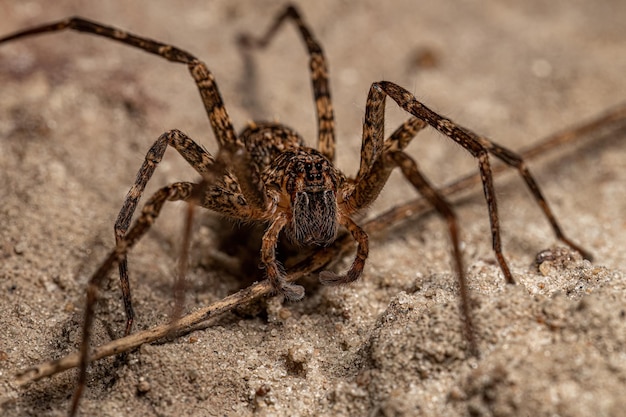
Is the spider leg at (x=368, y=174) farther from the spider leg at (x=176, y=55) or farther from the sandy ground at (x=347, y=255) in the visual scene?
the spider leg at (x=176, y=55)

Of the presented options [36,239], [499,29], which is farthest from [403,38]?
[36,239]

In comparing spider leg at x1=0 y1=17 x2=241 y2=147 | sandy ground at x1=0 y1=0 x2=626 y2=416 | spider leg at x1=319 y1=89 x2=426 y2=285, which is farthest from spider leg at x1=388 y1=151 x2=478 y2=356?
spider leg at x1=0 y1=17 x2=241 y2=147

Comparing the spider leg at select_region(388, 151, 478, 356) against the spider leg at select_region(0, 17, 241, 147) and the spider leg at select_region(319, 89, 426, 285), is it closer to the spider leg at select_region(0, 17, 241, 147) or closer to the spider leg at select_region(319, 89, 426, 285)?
the spider leg at select_region(319, 89, 426, 285)

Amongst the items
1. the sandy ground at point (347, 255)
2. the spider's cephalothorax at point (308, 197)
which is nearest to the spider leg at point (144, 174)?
the sandy ground at point (347, 255)

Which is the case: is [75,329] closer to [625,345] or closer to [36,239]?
[36,239]

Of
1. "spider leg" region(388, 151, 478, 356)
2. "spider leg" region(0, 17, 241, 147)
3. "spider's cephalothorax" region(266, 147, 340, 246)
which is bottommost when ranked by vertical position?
"spider leg" region(388, 151, 478, 356)

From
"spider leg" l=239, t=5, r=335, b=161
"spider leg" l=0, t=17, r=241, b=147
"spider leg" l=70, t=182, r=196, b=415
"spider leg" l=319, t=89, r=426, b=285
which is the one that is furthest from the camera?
"spider leg" l=239, t=5, r=335, b=161

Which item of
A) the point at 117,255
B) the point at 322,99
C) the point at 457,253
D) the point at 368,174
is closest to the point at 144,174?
the point at 117,255
